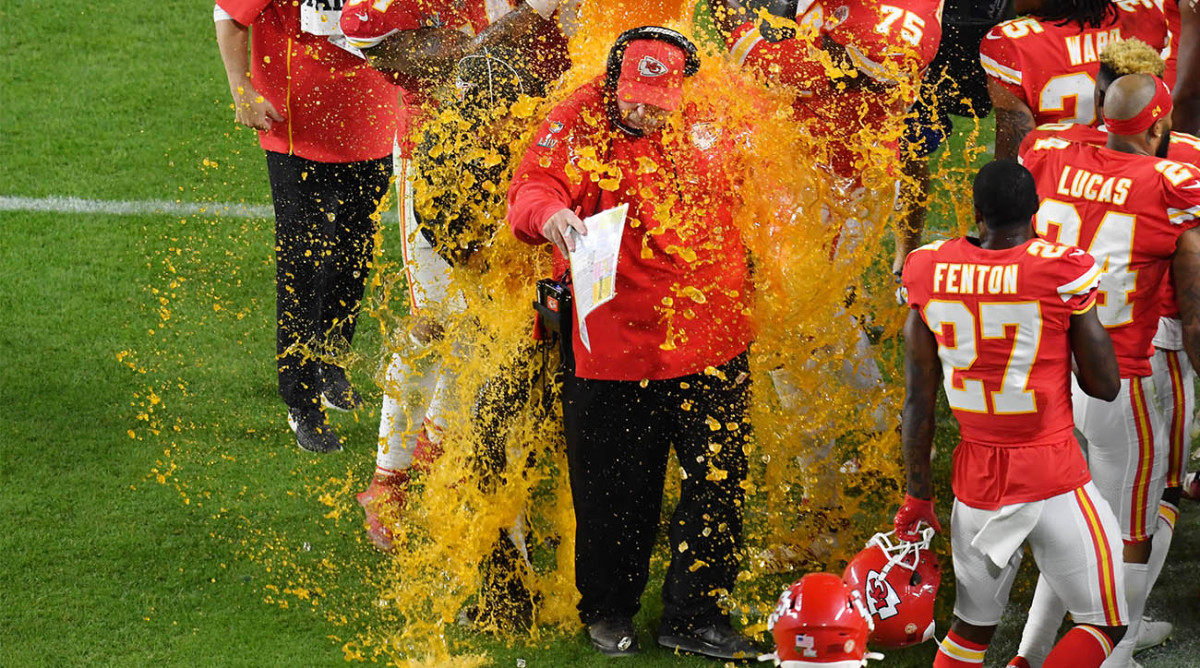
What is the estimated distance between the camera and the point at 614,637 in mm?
4242

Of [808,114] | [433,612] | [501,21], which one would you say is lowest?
[433,612]

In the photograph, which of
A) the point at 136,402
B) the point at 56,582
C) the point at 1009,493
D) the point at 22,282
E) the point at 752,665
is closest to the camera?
the point at 1009,493

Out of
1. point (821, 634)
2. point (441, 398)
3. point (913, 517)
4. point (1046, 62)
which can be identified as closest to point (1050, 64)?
point (1046, 62)

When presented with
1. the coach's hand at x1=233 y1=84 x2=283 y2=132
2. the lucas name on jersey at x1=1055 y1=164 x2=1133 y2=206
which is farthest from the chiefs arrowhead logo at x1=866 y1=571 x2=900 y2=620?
the coach's hand at x1=233 y1=84 x2=283 y2=132

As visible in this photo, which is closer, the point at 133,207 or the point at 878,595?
the point at 878,595

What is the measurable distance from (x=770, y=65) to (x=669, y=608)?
1.70 metres

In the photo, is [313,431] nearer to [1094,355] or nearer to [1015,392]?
[1015,392]

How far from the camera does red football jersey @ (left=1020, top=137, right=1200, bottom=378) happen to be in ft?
12.2

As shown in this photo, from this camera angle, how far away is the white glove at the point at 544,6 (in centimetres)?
416

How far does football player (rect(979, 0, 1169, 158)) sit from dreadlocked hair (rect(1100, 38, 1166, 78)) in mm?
512

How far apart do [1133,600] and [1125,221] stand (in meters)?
1.01


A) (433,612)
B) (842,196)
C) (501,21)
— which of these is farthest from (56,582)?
(842,196)

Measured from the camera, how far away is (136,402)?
5.77 metres

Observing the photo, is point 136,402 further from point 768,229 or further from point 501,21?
point 768,229
